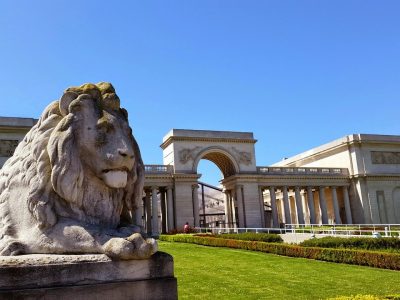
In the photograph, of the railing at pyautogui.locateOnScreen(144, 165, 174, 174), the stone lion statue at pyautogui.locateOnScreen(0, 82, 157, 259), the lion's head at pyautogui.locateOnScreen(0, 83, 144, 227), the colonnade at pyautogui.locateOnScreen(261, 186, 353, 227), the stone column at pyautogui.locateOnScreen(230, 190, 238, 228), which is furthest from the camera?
the colonnade at pyautogui.locateOnScreen(261, 186, 353, 227)

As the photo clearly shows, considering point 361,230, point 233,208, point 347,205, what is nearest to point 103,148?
point 361,230

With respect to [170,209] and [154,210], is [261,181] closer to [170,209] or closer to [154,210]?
[170,209]

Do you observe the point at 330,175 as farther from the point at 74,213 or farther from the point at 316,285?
the point at 74,213

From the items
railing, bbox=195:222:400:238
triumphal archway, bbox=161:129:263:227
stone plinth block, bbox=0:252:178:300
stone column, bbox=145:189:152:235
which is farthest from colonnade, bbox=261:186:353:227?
stone plinth block, bbox=0:252:178:300

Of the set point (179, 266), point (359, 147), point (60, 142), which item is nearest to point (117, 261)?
point (60, 142)

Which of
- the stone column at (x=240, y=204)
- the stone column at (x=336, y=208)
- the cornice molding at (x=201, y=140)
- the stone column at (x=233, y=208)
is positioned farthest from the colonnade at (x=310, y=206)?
the cornice molding at (x=201, y=140)

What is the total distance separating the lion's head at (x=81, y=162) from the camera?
365 centimetres

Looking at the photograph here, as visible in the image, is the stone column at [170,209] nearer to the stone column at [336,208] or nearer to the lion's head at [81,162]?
the stone column at [336,208]

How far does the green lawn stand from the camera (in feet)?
30.1

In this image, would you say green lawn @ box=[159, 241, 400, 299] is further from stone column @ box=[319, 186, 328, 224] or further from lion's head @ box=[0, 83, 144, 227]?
stone column @ box=[319, 186, 328, 224]

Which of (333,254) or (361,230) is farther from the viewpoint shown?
(361,230)

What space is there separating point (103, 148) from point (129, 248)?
3.40ft

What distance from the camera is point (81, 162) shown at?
12.4ft

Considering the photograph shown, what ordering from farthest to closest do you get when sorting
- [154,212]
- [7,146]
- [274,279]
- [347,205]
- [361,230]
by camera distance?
[347,205] → [154,212] → [7,146] → [361,230] → [274,279]
